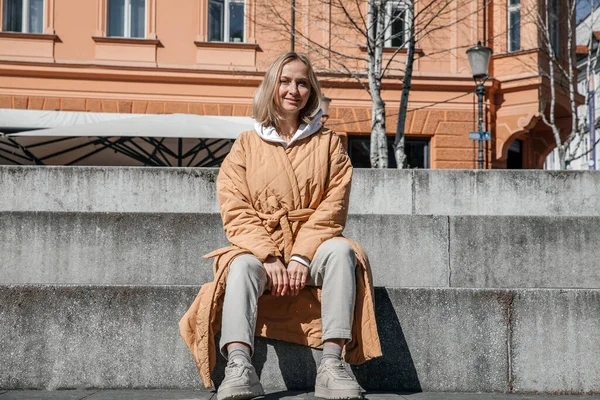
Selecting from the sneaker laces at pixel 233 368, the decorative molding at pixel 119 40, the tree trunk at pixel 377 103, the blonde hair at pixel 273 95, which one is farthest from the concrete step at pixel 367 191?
the decorative molding at pixel 119 40

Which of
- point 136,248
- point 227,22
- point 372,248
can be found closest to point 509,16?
point 227,22

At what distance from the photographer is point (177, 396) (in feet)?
13.1

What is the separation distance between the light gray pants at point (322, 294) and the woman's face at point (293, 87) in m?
0.89

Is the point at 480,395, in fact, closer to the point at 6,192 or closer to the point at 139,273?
the point at 139,273

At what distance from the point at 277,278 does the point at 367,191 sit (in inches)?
165

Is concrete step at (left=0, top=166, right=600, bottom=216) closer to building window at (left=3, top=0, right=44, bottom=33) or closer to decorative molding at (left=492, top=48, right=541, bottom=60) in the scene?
building window at (left=3, top=0, right=44, bottom=33)

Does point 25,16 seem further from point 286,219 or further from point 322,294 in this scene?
point 322,294

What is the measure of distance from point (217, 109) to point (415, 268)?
1583 cm

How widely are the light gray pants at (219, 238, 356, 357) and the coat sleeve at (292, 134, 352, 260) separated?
0.10 meters

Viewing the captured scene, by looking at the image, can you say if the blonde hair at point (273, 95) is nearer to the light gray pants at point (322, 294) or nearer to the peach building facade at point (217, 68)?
the light gray pants at point (322, 294)

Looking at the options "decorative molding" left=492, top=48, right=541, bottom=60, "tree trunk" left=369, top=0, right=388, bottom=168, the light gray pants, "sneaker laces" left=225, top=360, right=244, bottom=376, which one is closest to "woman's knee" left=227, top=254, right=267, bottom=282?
the light gray pants

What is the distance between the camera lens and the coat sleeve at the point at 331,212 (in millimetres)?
4031

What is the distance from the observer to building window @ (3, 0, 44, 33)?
2070 cm

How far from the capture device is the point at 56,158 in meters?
13.8
